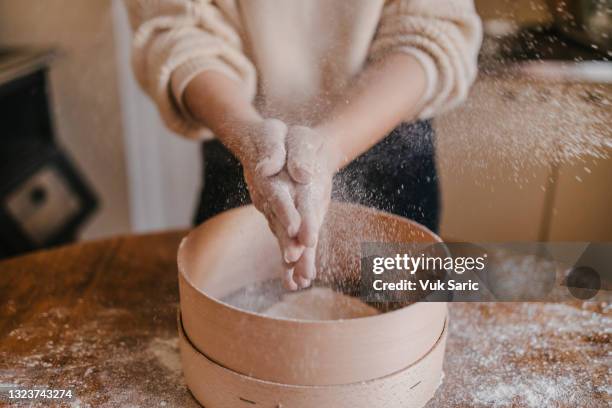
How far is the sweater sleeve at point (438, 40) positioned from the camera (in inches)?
24.8

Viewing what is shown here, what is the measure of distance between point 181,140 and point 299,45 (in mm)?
1052

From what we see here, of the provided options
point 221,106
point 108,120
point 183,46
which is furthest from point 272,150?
point 108,120

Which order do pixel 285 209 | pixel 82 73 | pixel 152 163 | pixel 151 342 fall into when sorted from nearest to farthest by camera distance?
pixel 285 209 → pixel 151 342 → pixel 82 73 → pixel 152 163

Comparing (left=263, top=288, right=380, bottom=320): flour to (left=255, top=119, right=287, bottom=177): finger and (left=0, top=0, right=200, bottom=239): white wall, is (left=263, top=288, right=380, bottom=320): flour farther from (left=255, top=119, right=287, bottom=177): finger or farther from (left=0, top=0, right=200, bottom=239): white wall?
(left=0, top=0, right=200, bottom=239): white wall

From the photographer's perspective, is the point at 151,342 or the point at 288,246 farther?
the point at 151,342

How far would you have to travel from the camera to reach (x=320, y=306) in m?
0.64

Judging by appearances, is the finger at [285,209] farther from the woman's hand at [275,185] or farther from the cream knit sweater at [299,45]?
the cream knit sweater at [299,45]

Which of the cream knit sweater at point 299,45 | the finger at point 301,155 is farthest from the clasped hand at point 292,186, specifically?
the cream knit sweater at point 299,45

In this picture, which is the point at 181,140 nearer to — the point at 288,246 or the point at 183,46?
the point at 183,46

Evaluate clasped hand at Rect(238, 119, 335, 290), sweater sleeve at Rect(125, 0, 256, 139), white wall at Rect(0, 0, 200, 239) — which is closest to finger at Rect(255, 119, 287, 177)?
clasped hand at Rect(238, 119, 335, 290)

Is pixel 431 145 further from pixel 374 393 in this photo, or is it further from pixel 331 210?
pixel 374 393

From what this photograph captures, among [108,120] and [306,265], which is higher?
[306,265]

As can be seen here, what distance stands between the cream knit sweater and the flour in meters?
0.19

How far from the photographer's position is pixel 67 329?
64cm
